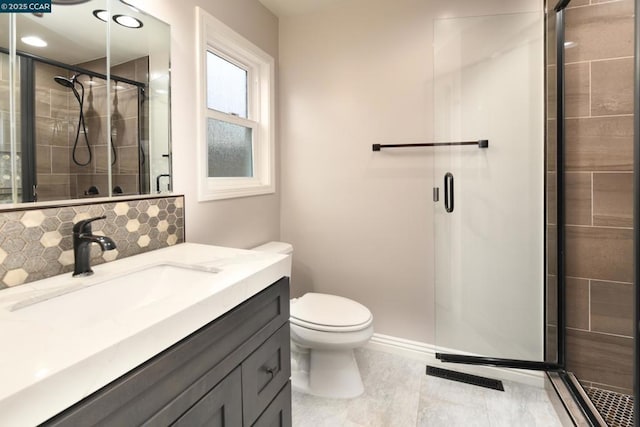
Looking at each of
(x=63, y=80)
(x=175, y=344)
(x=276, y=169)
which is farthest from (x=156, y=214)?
(x=276, y=169)

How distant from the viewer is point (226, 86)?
82.6 inches

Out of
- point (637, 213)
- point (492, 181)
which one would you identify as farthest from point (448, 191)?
point (637, 213)

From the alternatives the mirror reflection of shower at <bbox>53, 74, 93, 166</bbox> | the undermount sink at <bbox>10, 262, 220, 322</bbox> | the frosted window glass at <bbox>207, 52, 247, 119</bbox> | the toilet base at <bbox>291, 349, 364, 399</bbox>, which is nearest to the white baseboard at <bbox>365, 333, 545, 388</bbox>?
the toilet base at <bbox>291, 349, 364, 399</bbox>

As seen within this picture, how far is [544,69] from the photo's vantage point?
1.80 m

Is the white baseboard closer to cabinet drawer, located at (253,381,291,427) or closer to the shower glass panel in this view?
the shower glass panel

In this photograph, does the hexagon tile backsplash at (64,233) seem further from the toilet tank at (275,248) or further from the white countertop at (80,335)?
the toilet tank at (275,248)

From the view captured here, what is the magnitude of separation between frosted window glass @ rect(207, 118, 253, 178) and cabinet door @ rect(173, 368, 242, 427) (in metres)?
1.28

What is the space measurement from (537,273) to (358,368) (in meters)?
1.14

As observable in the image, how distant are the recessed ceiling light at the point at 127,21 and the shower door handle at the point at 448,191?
1686 mm

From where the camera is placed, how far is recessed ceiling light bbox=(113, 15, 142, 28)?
133cm

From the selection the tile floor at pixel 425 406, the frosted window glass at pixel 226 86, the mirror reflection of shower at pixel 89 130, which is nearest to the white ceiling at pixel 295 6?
the frosted window glass at pixel 226 86

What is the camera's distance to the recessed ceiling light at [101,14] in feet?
4.10

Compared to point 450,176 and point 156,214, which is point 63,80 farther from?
point 450,176

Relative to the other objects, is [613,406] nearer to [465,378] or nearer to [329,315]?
[465,378]
